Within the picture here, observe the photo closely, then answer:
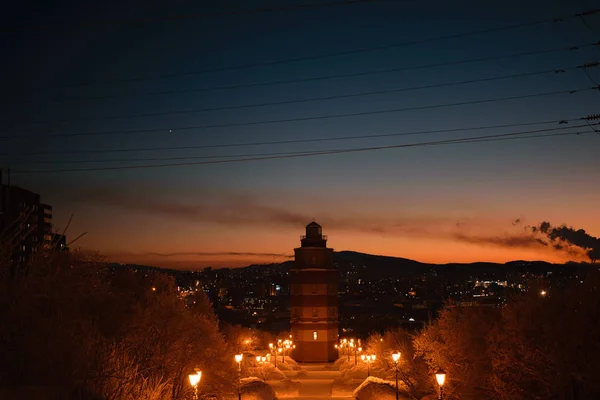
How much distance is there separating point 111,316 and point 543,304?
57.1ft

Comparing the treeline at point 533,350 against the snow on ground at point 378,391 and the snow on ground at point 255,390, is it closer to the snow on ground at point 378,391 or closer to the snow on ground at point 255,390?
the snow on ground at point 378,391

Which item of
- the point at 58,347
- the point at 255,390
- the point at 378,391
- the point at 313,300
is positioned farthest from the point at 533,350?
the point at 313,300

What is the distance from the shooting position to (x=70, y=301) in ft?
55.2

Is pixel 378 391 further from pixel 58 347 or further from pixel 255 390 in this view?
pixel 58 347

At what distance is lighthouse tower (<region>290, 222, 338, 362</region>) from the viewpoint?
70.8 metres

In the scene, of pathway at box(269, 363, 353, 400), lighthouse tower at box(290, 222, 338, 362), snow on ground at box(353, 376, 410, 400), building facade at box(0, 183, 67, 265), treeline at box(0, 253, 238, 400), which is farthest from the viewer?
lighthouse tower at box(290, 222, 338, 362)

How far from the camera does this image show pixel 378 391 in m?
39.8

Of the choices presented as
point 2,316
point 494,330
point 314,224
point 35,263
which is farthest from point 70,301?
point 314,224

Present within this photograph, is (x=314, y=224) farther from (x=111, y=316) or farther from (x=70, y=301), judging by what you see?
(x=70, y=301)

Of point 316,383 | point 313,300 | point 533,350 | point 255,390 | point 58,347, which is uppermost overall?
point 58,347

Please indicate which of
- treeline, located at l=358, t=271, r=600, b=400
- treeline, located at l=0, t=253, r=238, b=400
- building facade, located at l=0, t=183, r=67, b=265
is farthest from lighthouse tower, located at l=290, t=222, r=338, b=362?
treeline, located at l=0, t=253, r=238, b=400

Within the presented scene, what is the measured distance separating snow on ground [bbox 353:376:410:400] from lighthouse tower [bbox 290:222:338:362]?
2905 cm

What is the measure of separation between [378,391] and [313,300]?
31334 millimetres

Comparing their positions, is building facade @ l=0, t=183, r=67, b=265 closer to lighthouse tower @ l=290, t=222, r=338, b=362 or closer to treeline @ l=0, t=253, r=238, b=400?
treeline @ l=0, t=253, r=238, b=400
